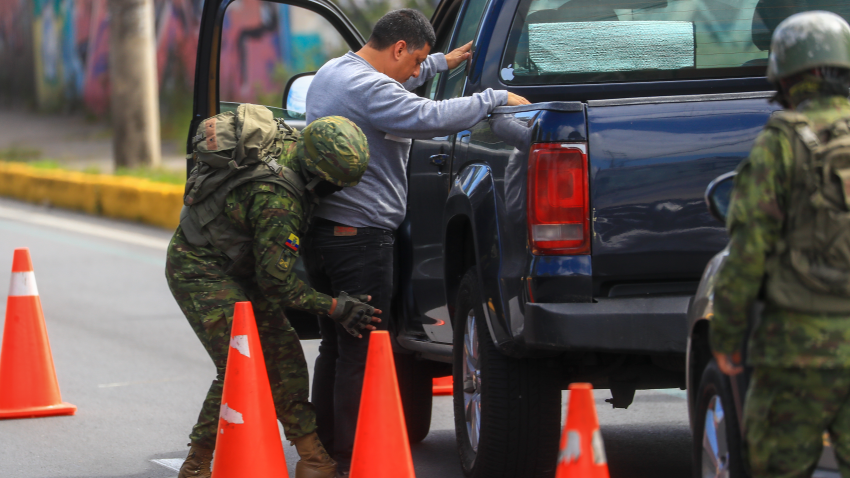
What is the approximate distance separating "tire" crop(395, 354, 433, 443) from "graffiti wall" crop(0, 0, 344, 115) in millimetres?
18849

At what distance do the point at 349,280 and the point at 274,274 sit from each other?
0.44 meters

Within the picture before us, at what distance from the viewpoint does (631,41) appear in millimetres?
4645

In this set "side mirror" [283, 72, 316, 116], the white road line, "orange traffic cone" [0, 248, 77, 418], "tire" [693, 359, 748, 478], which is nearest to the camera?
"tire" [693, 359, 748, 478]

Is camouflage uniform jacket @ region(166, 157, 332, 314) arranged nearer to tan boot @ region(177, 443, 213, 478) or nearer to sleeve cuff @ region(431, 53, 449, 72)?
tan boot @ region(177, 443, 213, 478)

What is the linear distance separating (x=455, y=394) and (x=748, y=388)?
6.16ft

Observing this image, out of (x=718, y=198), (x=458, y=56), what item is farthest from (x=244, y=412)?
(x=718, y=198)

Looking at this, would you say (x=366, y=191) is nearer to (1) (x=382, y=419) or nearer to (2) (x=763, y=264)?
(1) (x=382, y=419)

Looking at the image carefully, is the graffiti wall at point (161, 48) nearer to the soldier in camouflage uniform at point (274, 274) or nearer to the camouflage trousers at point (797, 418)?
the soldier in camouflage uniform at point (274, 274)

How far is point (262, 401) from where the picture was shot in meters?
4.32

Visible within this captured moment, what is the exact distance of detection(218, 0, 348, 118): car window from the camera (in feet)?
87.3

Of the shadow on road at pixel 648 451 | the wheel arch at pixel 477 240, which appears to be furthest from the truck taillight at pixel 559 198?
the shadow on road at pixel 648 451

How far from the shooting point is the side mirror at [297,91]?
6105mm

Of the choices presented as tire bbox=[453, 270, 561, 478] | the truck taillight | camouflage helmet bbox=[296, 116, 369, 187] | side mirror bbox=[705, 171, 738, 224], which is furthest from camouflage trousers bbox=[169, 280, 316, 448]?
side mirror bbox=[705, 171, 738, 224]

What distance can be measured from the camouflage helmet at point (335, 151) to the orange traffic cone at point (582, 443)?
5.08 feet
